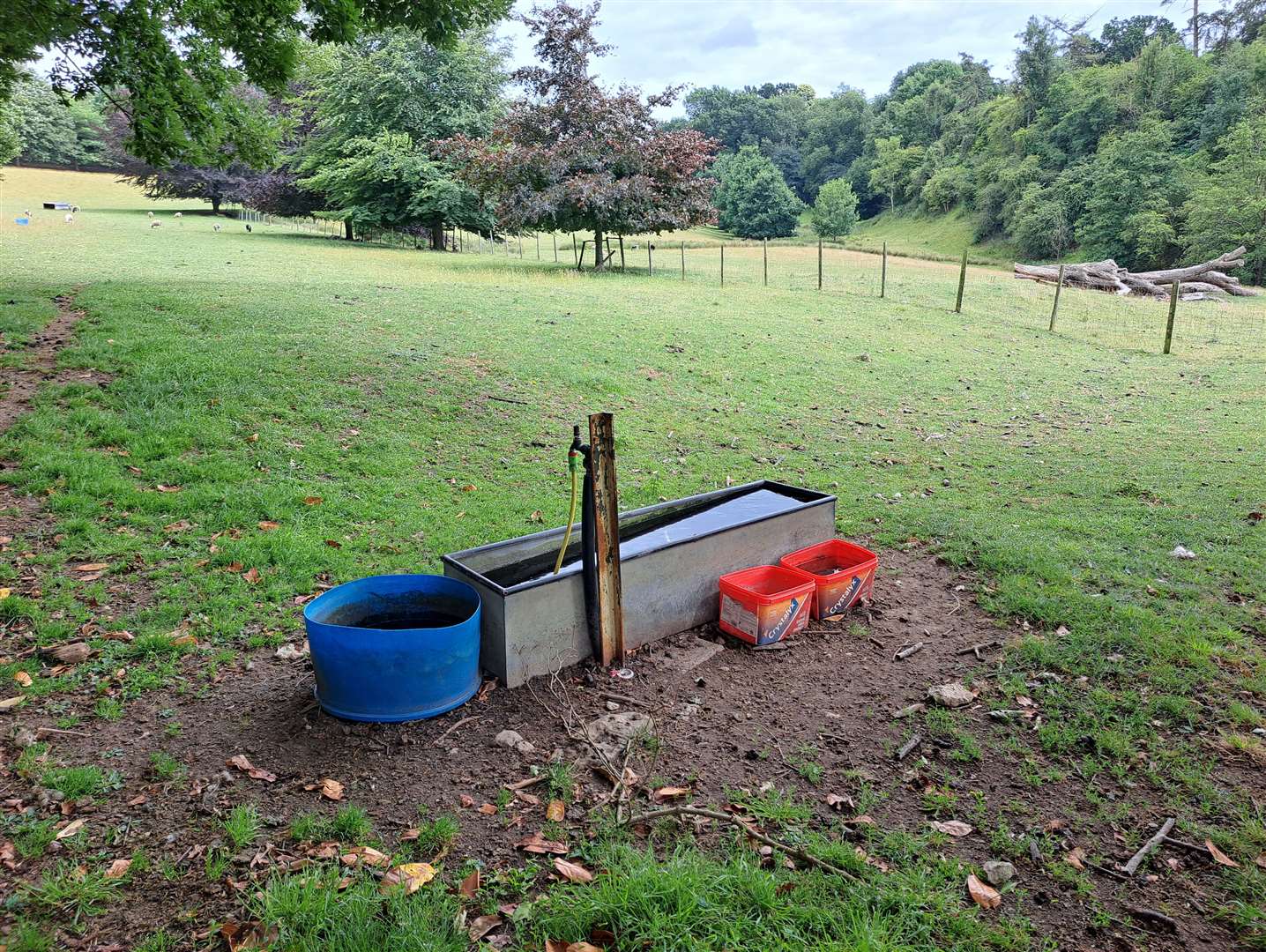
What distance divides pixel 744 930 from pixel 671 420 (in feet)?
20.9

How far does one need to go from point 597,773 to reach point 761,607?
1.37 m

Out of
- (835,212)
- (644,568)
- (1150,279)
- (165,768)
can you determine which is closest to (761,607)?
(644,568)

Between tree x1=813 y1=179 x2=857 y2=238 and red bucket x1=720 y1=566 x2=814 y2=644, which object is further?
tree x1=813 y1=179 x2=857 y2=238

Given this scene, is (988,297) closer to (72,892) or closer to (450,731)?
(450,731)

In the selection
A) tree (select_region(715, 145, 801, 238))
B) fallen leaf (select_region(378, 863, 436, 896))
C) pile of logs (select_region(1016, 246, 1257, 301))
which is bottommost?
fallen leaf (select_region(378, 863, 436, 896))

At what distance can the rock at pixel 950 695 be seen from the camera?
11.9 feet

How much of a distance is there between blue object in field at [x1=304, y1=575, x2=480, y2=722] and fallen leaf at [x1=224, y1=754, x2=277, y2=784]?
372 mm

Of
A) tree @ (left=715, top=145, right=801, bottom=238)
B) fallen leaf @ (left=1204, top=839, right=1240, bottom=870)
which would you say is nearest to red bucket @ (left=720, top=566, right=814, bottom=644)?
fallen leaf @ (left=1204, top=839, right=1240, bottom=870)

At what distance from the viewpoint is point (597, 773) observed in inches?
121

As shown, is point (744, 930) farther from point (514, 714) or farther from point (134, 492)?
point (134, 492)

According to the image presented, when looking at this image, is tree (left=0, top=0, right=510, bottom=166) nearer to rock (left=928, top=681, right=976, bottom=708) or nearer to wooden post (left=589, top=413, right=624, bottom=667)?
wooden post (left=589, top=413, right=624, bottom=667)

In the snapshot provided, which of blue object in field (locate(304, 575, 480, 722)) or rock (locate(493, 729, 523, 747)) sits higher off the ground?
blue object in field (locate(304, 575, 480, 722))

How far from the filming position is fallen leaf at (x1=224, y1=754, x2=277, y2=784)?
293cm

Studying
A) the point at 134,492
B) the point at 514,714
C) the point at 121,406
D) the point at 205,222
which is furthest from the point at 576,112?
the point at 205,222
